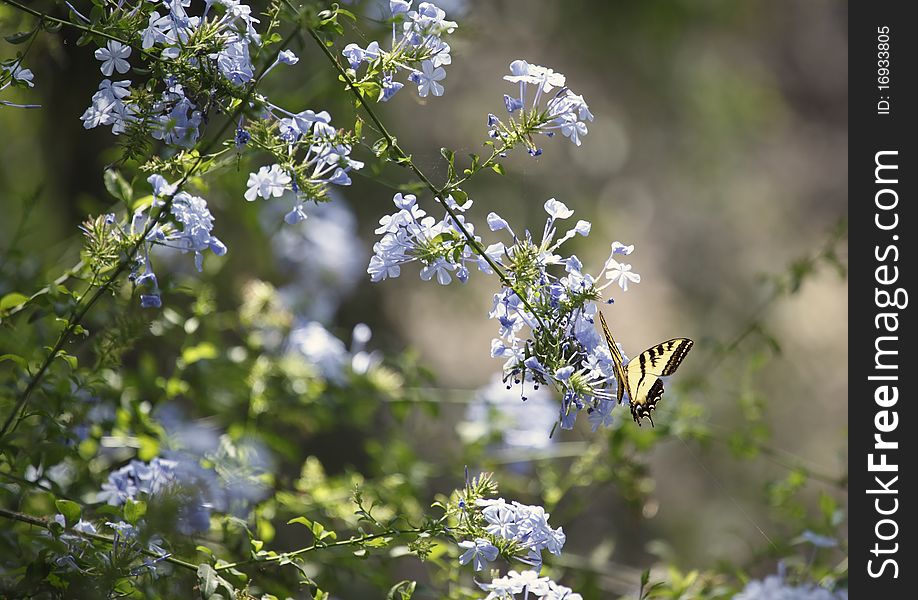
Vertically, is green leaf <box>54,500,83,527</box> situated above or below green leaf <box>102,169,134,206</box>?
below

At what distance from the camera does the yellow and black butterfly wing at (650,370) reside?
970mm

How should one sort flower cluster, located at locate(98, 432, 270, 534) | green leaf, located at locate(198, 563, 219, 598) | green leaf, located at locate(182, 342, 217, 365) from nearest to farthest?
green leaf, located at locate(198, 563, 219, 598)
flower cluster, located at locate(98, 432, 270, 534)
green leaf, located at locate(182, 342, 217, 365)

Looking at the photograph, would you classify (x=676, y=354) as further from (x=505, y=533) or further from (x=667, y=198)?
(x=667, y=198)

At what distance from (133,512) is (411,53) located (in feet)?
1.90

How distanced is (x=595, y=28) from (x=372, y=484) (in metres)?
3.09

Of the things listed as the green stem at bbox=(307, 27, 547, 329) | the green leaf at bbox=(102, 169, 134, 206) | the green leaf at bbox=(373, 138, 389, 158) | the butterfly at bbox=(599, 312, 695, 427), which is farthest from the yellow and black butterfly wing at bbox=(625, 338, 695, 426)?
the green leaf at bbox=(102, 169, 134, 206)

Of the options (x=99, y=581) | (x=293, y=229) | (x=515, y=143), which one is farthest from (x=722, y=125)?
(x=99, y=581)

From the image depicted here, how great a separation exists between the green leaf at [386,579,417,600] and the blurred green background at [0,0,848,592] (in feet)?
4.82

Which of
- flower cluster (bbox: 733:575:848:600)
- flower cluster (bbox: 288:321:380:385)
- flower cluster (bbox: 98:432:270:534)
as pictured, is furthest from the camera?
flower cluster (bbox: 288:321:380:385)

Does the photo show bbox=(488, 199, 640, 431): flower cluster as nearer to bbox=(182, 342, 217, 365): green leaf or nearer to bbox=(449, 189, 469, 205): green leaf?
bbox=(449, 189, 469, 205): green leaf

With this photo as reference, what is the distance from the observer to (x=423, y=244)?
3.02 ft

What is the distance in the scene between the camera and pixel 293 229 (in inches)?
82.1

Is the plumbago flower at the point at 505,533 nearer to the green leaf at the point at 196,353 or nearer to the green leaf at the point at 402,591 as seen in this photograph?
the green leaf at the point at 402,591

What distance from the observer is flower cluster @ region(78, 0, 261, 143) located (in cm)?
86
